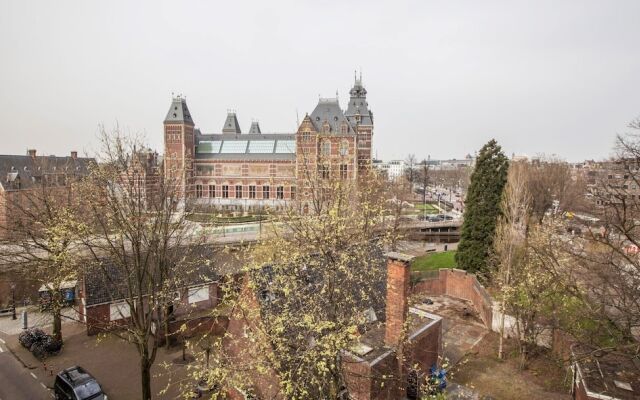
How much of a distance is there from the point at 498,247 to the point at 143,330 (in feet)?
67.6

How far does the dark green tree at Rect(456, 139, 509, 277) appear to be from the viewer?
2647cm

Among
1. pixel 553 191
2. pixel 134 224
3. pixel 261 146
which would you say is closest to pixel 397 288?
pixel 134 224

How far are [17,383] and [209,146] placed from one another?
50245 millimetres

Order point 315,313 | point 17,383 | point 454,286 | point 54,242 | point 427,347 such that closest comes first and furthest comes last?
point 315,313 → point 427,347 → point 17,383 → point 54,242 → point 454,286

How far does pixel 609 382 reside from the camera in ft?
40.0

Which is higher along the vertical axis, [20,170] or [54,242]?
[20,170]

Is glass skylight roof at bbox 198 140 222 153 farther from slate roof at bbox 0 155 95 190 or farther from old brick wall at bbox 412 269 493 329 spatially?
old brick wall at bbox 412 269 493 329

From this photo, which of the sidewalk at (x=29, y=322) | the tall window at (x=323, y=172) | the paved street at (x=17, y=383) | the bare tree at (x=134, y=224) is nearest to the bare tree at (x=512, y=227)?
the tall window at (x=323, y=172)

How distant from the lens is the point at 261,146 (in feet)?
198

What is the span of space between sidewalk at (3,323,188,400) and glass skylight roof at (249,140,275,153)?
142 feet

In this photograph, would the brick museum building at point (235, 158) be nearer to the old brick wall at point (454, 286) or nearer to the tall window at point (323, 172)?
the old brick wall at point (454, 286)

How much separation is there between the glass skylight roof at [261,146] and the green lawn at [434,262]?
3328 cm

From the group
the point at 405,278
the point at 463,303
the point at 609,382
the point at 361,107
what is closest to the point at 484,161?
the point at 463,303

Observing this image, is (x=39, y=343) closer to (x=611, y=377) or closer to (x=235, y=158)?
(x=611, y=377)
